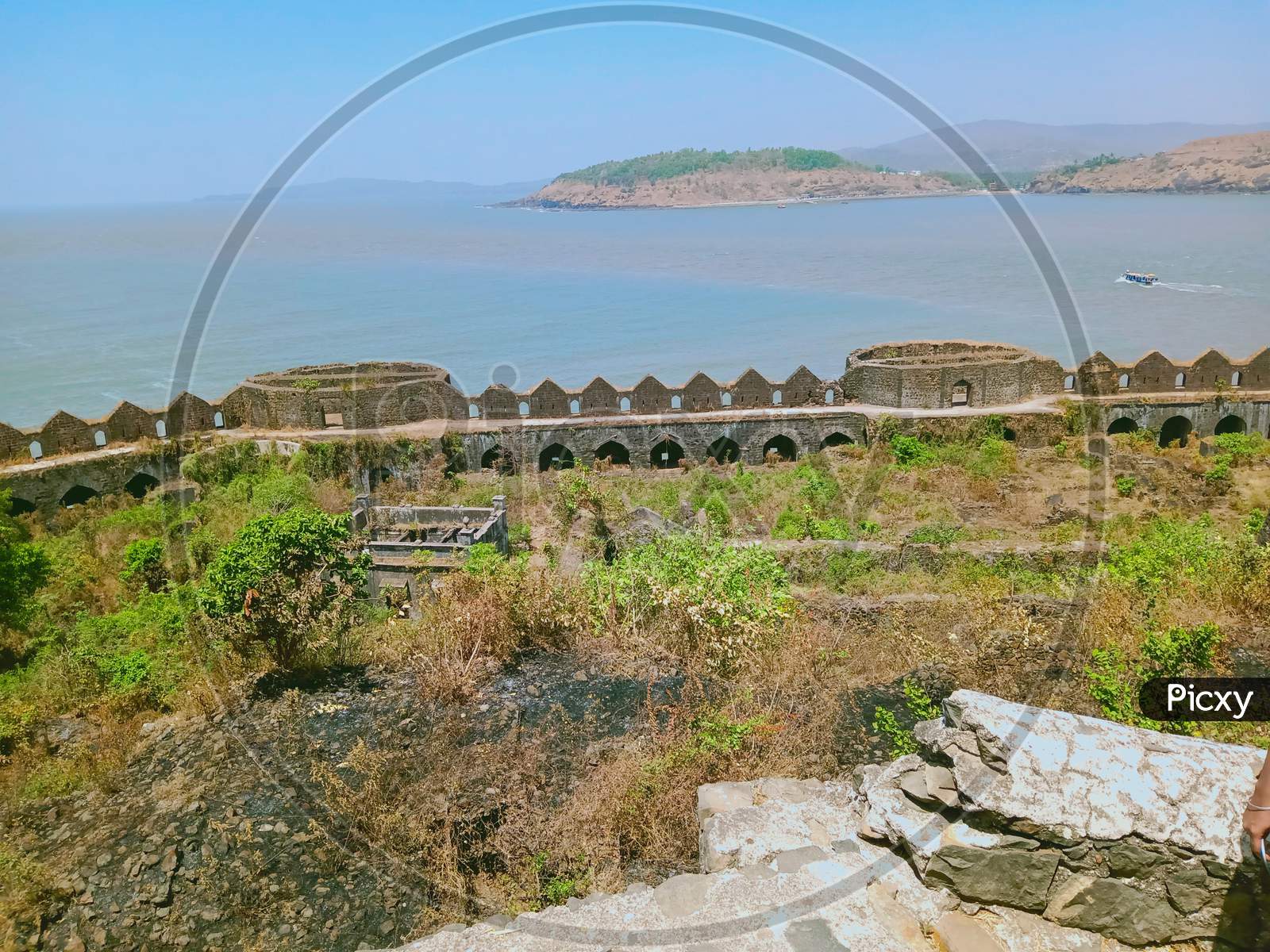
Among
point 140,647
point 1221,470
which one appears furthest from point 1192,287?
point 140,647

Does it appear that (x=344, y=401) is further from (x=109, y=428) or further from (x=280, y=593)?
(x=280, y=593)

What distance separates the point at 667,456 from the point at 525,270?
Answer: 7205 centimetres

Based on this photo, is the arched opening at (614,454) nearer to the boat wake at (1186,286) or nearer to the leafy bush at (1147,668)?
the leafy bush at (1147,668)

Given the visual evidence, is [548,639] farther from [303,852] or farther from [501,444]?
[501,444]

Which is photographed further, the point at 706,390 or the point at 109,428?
the point at 706,390

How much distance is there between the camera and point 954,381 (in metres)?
26.5

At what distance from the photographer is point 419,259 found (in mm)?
110188

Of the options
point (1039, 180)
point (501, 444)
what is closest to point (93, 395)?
point (501, 444)

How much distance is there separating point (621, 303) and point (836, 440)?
46721 mm

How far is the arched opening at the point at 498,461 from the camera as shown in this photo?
82.7 ft

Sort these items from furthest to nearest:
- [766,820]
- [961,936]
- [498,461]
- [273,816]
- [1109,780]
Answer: [498,461] < [273,816] < [766,820] < [1109,780] < [961,936]

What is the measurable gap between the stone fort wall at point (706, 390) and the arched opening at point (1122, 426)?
2.44ft

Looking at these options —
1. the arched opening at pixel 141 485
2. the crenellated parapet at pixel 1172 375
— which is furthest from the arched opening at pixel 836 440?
the arched opening at pixel 141 485

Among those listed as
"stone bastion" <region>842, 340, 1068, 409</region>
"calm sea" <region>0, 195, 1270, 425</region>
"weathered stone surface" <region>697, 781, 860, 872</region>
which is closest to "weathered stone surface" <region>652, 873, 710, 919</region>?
"weathered stone surface" <region>697, 781, 860, 872</region>
